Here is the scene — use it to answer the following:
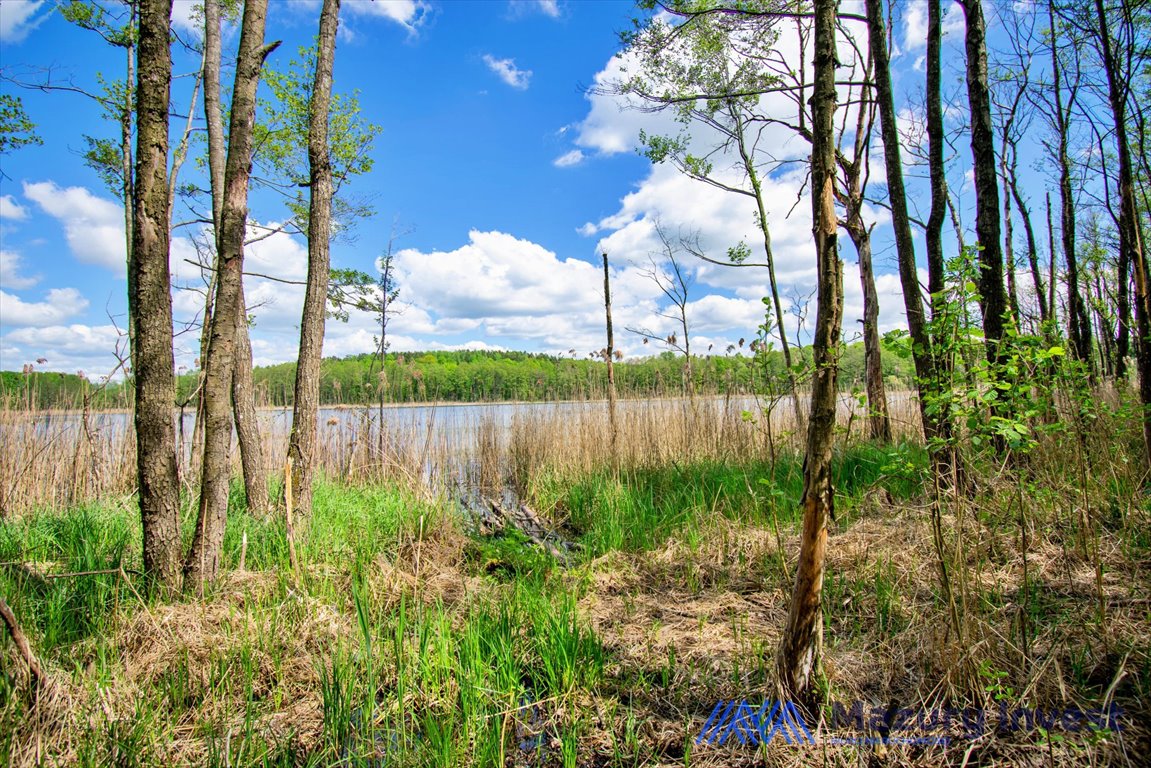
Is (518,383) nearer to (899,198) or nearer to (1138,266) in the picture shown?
(899,198)

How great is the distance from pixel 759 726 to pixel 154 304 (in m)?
2.96

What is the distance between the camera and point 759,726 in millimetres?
1562

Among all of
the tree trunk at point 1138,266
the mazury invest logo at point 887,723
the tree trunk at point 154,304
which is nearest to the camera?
the mazury invest logo at point 887,723

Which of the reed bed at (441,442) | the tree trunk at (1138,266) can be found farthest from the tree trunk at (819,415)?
the reed bed at (441,442)

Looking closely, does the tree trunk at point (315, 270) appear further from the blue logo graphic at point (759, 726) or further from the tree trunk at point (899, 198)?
the tree trunk at point (899, 198)

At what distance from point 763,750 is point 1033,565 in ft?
6.39

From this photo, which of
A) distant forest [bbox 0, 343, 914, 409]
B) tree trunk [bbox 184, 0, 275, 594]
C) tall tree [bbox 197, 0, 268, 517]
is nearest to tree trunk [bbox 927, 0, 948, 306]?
distant forest [bbox 0, 343, 914, 409]

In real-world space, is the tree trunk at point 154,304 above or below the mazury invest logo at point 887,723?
above

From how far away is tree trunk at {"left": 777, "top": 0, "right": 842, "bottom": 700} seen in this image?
1531mm

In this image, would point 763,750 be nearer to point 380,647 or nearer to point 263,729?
point 380,647

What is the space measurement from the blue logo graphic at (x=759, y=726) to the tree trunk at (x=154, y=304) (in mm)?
2429

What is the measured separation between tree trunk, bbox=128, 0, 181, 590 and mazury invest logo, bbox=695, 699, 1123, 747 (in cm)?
249

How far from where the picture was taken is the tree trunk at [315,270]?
3627mm

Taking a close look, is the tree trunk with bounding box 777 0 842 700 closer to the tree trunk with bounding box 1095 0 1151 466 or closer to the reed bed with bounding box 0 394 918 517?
the tree trunk with bounding box 1095 0 1151 466
